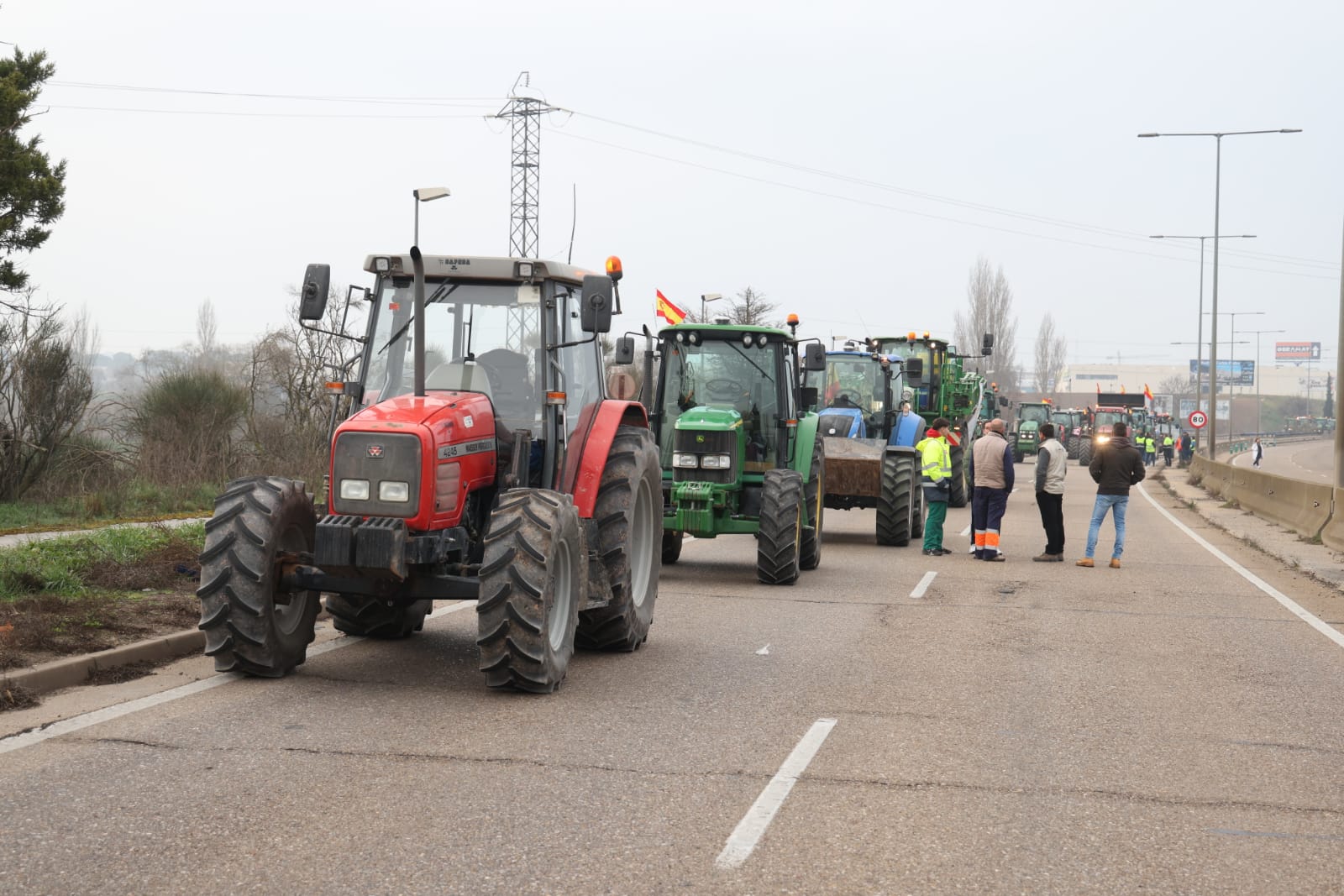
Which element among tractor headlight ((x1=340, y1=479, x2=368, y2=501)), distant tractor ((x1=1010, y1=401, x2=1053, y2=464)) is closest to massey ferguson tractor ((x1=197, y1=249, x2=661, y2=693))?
tractor headlight ((x1=340, y1=479, x2=368, y2=501))

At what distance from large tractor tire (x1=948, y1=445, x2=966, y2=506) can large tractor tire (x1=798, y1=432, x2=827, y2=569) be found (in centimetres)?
895

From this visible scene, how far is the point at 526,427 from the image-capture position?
28.5 ft

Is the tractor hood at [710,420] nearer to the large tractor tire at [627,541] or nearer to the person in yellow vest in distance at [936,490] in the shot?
the person in yellow vest in distance at [936,490]

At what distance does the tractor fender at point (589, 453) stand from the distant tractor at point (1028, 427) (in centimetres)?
4675

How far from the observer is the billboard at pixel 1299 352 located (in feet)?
609

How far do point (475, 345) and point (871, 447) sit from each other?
11.0 meters

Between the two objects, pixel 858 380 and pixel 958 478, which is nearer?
pixel 858 380

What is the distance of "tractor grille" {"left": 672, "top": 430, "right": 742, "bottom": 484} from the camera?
14664mm

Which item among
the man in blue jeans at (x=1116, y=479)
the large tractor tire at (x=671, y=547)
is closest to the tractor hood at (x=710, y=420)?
the large tractor tire at (x=671, y=547)

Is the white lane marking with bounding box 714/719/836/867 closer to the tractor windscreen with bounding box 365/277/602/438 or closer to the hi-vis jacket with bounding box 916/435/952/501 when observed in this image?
the tractor windscreen with bounding box 365/277/602/438

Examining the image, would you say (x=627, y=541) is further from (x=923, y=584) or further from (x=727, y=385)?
(x=727, y=385)

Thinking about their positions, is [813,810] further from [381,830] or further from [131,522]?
[131,522]

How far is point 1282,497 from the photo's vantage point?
83.6 ft

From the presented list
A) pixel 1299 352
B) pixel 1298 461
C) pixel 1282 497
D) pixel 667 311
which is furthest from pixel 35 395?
pixel 1299 352
